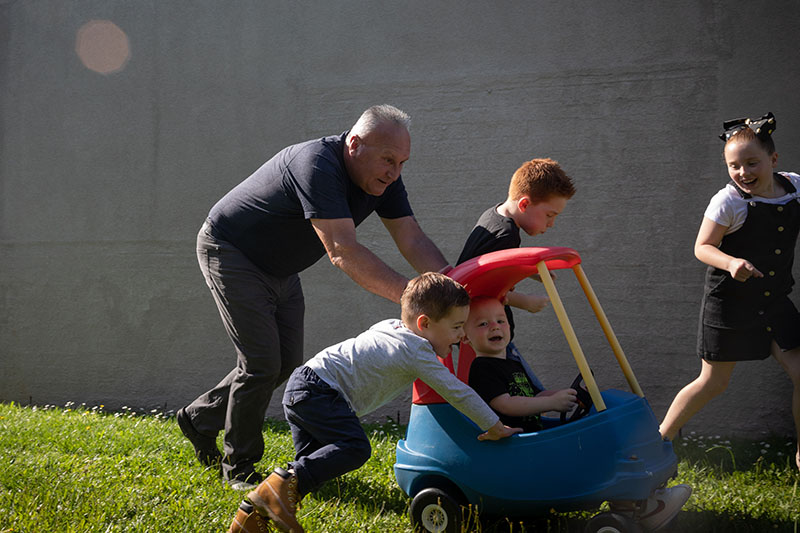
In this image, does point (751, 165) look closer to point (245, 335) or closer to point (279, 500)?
point (245, 335)

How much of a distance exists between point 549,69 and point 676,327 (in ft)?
6.31

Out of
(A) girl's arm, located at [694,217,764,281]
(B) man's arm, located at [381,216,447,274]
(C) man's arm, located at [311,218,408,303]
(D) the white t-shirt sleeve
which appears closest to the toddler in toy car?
(C) man's arm, located at [311,218,408,303]

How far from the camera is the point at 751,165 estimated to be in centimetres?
341

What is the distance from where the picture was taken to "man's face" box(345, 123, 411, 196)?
9.57 ft

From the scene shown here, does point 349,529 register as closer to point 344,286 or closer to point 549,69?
point 344,286

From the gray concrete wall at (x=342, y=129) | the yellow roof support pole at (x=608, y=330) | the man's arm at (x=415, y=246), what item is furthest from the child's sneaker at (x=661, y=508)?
the gray concrete wall at (x=342, y=129)

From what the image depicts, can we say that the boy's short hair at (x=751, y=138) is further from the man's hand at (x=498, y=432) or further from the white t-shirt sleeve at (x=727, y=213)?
the man's hand at (x=498, y=432)

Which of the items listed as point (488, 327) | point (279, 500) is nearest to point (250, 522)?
point (279, 500)

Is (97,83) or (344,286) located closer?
(344,286)

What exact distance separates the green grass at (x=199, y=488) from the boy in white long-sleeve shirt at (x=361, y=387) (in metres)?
0.32

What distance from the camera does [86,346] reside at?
19.5ft

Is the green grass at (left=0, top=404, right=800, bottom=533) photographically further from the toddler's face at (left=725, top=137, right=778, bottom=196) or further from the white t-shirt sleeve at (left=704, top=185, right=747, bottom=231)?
the toddler's face at (left=725, top=137, right=778, bottom=196)

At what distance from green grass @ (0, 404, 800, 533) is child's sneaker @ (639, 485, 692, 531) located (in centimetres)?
18

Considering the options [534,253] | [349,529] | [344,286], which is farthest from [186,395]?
[534,253]
